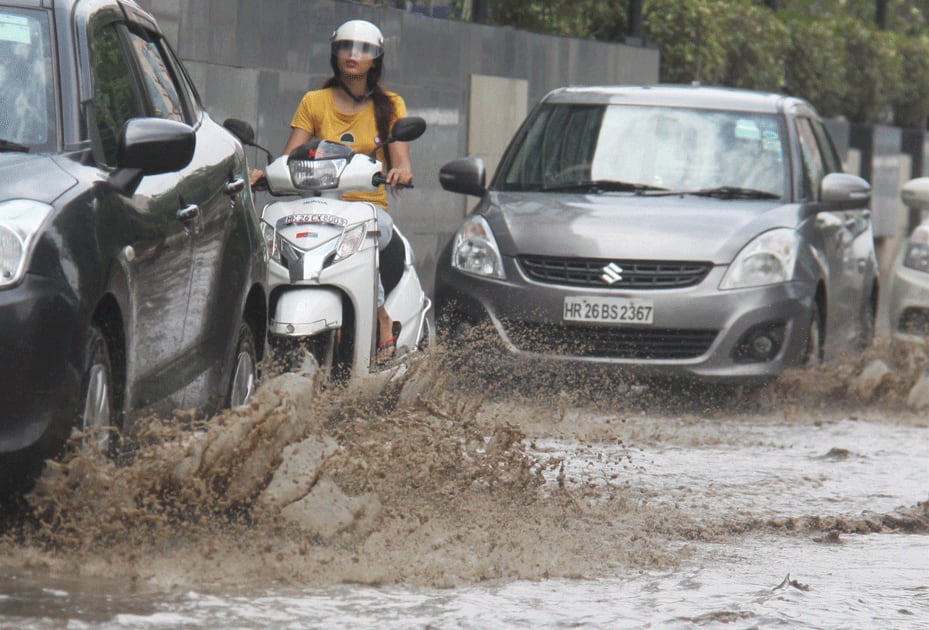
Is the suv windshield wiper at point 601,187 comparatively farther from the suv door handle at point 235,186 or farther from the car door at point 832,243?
the suv door handle at point 235,186

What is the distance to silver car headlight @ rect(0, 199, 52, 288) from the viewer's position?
5.07 meters

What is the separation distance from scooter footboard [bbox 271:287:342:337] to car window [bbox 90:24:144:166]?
5.94 feet

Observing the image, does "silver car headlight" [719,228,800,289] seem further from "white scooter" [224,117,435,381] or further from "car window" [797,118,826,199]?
"white scooter" [224,117,435,381]

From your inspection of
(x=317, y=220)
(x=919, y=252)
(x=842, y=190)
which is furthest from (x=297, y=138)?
(x=919, y=252)

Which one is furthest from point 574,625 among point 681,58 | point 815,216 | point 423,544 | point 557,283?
point 681,58

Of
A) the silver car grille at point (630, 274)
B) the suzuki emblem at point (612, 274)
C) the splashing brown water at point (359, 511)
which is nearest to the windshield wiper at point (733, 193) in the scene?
the silver car grille at point (630, 274)

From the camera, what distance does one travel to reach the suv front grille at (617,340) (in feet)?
34.2

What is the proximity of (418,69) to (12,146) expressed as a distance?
8.97 metres

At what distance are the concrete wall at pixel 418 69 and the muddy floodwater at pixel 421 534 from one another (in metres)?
4.17

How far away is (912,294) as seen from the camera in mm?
12023

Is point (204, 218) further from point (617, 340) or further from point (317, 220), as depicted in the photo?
point (617, 340)

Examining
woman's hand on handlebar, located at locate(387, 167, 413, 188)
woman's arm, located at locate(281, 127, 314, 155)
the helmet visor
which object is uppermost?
the helmet visor

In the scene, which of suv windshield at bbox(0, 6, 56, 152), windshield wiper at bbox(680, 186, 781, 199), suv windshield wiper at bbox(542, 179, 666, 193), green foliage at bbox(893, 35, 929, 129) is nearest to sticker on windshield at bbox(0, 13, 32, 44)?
suv windshield at bbox(0, 6, 56, 152)

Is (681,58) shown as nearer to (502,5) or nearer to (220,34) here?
(502,5)
